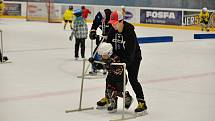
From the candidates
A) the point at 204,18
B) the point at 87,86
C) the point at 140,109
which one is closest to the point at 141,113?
the point at 140,109

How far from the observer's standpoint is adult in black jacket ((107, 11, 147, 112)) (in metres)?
6.02

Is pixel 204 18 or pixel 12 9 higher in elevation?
pixel 12 9

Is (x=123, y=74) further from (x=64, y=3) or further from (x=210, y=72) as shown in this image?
(x=64, y=3)

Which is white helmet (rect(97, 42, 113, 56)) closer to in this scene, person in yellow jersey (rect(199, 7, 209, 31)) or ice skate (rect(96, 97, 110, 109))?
ice skate (rect(96, 97, 110, 109))

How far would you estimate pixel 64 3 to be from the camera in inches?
1196

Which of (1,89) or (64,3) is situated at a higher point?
(64,3)

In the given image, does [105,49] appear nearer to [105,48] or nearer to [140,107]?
[105,48]

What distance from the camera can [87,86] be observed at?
8.59 metres

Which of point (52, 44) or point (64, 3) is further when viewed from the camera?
point (64, 3)

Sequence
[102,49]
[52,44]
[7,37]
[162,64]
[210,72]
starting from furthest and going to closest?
[7,37]
[52,44]
[162,64]
[210,72]
[102,49]

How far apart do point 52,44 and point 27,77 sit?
286 inches

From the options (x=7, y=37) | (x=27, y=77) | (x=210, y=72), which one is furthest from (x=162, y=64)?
(x=7, y=37)

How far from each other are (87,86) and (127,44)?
8.79ft

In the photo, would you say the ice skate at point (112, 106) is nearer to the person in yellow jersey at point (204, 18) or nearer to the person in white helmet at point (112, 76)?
the person in white helmet at point (112, 76)
